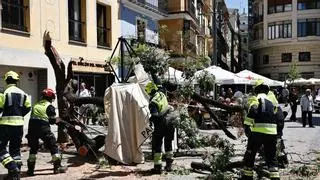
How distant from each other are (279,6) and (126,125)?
56709 mm

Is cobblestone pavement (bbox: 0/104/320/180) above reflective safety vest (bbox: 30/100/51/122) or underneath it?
underneath

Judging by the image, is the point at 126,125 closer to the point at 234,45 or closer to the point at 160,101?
the point at 160,101

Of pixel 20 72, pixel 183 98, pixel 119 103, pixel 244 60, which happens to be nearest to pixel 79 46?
pixel 20 72

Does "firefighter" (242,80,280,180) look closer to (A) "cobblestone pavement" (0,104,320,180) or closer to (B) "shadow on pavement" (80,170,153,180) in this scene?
(A) "cobblestone pavement" (0,104,320,180)

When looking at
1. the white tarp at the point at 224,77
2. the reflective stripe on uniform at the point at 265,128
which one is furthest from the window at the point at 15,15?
the reflective stripe on uniform at the point at 265,128

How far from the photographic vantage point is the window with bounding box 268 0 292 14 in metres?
63.5

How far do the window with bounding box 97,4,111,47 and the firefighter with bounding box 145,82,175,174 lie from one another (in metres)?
16.8

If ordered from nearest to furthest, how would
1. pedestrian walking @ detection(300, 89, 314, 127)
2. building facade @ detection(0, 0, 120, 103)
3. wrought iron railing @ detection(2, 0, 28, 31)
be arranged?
1. wrought iron railing @ detection(2, 0, 28, 31)
2. building facade @ detection(0, 0, 120, 103)
3. pedestrian walking @ detection(300, 89, 314, 127)

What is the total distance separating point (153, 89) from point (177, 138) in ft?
9.36

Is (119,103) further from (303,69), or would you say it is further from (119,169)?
(303,69)

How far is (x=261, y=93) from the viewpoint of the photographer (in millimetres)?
9312

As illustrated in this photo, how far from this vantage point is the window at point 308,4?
204ft

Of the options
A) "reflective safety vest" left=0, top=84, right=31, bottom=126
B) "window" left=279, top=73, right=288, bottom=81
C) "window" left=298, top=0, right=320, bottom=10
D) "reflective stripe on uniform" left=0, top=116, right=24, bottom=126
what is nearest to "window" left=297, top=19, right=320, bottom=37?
"window" left=298, top=0, right=320, bottom=10

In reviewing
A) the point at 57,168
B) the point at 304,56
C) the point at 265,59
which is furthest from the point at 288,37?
the point at 57,168
